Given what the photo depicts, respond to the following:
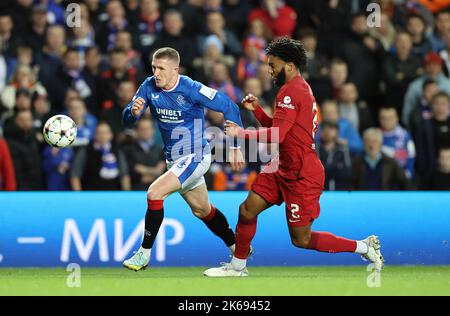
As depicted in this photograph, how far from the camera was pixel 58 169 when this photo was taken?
13.3m

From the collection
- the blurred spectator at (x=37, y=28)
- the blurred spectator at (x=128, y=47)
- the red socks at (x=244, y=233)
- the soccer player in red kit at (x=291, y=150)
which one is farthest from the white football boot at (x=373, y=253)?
the blurred spectator at (x=37, y=28)

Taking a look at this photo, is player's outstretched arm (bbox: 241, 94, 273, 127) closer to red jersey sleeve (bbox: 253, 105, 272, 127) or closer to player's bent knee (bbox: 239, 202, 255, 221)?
red jersey sleeve (bbox: 253, 105, 272, 127)

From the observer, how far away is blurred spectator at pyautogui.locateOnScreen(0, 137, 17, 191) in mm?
12305

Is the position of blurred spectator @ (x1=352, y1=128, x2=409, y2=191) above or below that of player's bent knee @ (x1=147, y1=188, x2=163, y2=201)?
above

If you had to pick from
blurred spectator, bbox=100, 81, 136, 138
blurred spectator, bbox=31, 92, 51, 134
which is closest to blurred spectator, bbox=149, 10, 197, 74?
blurred spectator, bbox=100, 81, 136, 138

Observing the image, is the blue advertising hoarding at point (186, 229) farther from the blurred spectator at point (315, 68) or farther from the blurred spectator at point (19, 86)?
the blurred spectator at point (315, 68)

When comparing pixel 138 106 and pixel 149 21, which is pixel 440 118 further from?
pixel 138 106

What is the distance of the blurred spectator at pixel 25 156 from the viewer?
13008 millimetres

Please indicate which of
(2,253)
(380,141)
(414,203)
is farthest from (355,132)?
(2,253)

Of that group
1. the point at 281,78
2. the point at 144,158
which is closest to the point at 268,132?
the point at 281,78

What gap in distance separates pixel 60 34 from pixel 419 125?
4.91 metres

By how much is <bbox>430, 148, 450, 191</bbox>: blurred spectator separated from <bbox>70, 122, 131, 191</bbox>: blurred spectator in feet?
12.1

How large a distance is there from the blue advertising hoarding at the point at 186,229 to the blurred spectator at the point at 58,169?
196cm

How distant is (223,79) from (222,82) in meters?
0.04
